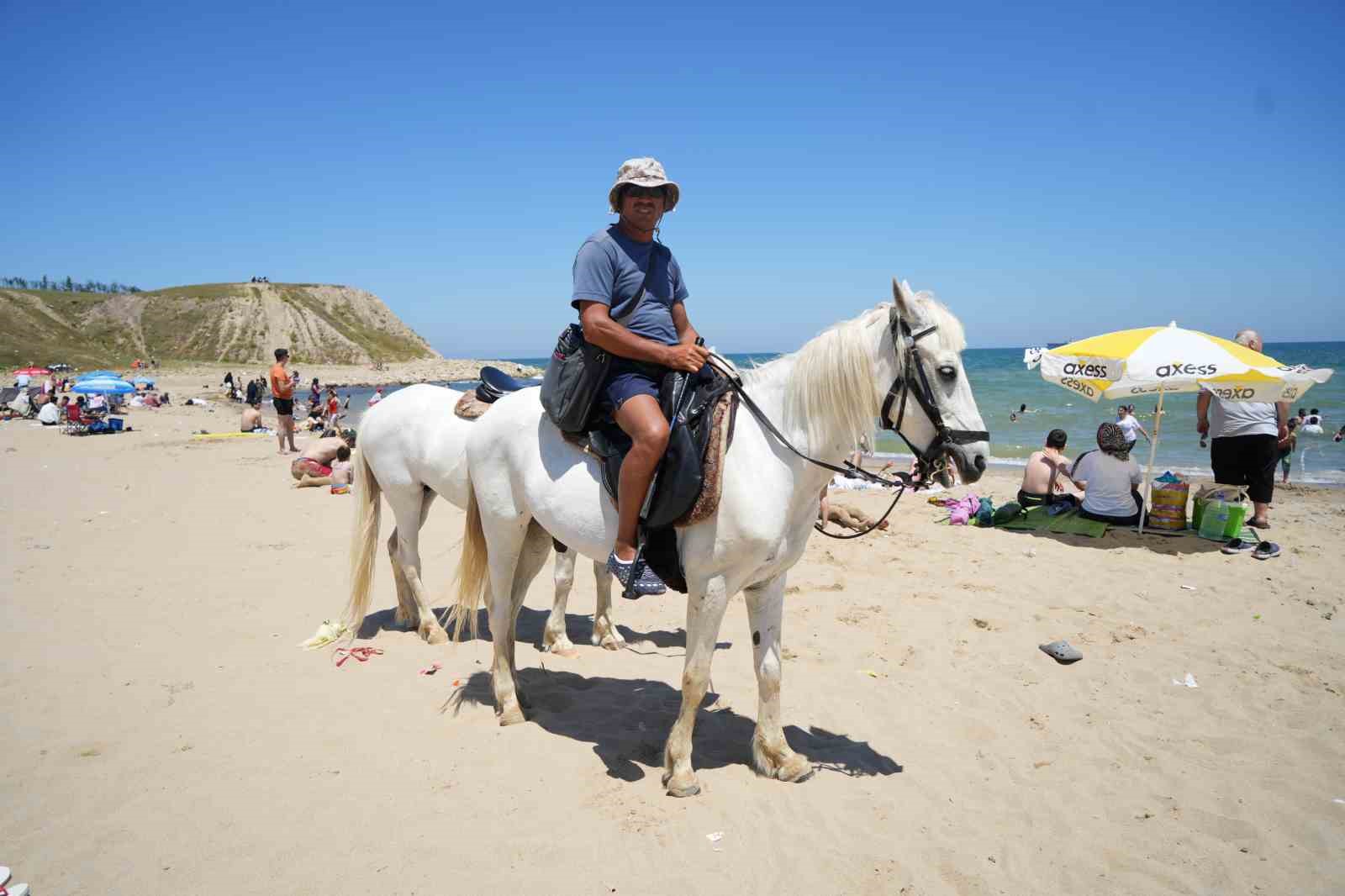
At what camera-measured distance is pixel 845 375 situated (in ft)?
9.81

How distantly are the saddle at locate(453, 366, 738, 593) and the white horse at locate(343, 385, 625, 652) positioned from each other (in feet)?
6.44

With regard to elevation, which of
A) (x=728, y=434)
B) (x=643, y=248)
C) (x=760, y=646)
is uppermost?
(x=643, y=248)

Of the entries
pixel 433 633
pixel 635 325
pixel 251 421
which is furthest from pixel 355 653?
pixel 251 421

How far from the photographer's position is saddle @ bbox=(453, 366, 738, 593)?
9.95ft

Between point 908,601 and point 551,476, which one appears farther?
point 908,601

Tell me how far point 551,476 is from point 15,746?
3.23 metres

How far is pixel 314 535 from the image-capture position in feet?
27.1

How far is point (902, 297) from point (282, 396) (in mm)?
14207

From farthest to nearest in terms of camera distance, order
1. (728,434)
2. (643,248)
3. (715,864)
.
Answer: (643,248) < (728,434) < (715,864)

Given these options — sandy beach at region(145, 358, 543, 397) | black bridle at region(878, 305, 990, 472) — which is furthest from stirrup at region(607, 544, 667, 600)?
sandy beach at region(145, 358, 543, 397)

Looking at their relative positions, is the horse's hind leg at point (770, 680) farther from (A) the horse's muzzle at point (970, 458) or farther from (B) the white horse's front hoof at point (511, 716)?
(B) the white horse's front hoof at point (511, 716)

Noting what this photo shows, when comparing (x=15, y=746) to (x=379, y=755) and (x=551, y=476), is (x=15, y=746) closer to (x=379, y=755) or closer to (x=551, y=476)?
(x=379, y=755)

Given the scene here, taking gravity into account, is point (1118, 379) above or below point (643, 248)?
below

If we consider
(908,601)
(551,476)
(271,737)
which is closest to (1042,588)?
(908,601)
